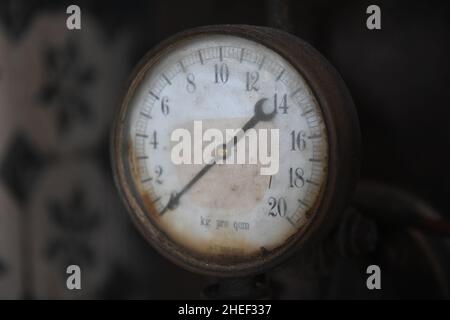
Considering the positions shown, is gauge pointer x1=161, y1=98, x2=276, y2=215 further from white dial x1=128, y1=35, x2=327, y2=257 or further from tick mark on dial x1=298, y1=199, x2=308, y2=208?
tick mark on dial x1=298, y1=199, x2=308, y2=208

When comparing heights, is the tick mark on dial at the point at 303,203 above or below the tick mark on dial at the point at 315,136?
below

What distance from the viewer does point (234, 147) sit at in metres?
0.77

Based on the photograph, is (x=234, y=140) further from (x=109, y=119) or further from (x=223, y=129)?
(x=109, y=119)

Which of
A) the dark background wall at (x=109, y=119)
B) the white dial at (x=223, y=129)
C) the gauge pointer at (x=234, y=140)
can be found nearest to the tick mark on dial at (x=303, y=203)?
the white dial at (x=223, y=129)

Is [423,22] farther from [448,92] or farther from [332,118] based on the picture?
[332,118]

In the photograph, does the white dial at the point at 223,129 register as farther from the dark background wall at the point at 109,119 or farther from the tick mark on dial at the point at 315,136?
the dark background wall at the point at 109,119

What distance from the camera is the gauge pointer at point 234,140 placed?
75 centimetres

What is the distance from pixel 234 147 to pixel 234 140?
0.01 metres

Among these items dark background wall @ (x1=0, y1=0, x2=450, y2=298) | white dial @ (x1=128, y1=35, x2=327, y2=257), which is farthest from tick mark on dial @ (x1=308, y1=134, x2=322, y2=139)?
dark background wall @ (x1=0, y1=0, x2=450, y2=298)

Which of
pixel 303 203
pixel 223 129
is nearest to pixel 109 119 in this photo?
pixel 223 129

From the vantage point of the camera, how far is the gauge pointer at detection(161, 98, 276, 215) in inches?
29.4

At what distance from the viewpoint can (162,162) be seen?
81 centimetres

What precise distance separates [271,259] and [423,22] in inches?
22.1

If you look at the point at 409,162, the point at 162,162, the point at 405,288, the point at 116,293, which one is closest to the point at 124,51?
the point at 162,162
